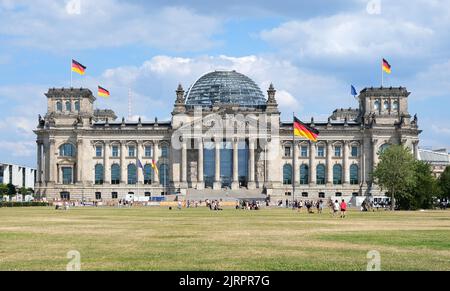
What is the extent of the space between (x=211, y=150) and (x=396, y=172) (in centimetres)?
6467

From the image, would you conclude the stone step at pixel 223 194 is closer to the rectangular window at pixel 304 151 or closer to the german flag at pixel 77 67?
the rectangular window at pixel 304 151

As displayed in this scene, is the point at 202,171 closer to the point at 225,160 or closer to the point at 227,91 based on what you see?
the point at 225,160

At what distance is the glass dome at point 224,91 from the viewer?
586 feet

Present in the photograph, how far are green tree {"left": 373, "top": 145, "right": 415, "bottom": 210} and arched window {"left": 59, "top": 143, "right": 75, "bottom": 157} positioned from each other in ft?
263

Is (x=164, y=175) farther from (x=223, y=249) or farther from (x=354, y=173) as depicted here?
(x=223, y=249)

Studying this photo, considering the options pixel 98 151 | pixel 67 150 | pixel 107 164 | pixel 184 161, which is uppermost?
pixel 67 150

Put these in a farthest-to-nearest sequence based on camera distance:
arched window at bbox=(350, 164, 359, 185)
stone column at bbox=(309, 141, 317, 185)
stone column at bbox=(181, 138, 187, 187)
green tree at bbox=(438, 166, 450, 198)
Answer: stone column at bbox=(309, 141, 317, 185), arched window at bbox=(350, 164, 359, 185), stone column at bbox=(181, 138, 187, 187), green tree at bbox=(438, 166, 450, 198)

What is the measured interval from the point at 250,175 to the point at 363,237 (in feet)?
416

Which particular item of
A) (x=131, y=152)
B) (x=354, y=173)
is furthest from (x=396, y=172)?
(x=131, y=152)

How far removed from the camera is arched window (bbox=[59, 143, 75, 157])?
171 meters

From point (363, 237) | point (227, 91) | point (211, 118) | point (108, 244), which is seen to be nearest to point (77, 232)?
point (108, 244)

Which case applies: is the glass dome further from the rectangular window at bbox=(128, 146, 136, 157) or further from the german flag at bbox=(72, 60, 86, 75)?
the german flag at bbox=(72, 60, 86, 75)

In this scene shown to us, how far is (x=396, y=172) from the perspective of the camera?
110562 millimetres

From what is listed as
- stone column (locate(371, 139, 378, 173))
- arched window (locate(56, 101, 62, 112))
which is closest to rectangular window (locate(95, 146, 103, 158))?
arched window (locate(56, 101, 62, 112))
